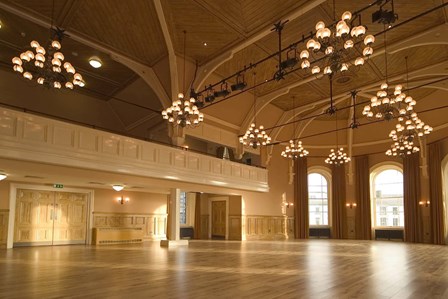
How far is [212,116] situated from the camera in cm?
1516

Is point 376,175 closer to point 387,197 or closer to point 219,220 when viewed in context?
point 387,197

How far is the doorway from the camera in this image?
18047 mm

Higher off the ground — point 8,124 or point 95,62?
point 95,62

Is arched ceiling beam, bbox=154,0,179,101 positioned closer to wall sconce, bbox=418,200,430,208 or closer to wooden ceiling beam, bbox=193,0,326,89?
wooden ceiling beam, bbox=193,0,326,89

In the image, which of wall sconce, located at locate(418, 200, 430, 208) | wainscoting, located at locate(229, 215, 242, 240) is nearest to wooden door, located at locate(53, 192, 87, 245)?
wainscoting, located at locate(229, 215, 242, 240)

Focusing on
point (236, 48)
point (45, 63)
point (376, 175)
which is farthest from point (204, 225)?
point (45, 63)

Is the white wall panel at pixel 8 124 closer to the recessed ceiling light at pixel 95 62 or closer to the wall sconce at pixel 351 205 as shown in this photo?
the recessed ceiling light at pixel 95 62

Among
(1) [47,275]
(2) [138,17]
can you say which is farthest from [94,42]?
(1) [47,275]

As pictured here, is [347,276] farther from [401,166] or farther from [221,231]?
[401,166]

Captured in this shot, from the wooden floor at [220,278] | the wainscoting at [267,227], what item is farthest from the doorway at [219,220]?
the wooden floor at [220,278]

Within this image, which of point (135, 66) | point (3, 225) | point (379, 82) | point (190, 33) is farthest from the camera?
point (379, 82)

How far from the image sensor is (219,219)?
18.4m

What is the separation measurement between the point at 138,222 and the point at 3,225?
5.42 meters

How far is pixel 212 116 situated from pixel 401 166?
1015 centimetres
